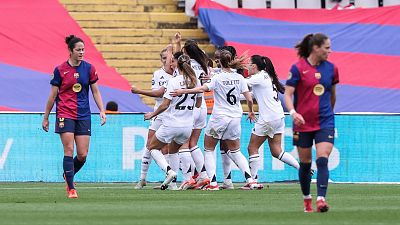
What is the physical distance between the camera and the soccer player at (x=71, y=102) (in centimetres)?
1623

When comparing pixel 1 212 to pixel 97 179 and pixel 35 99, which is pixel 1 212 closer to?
pixel 97 179

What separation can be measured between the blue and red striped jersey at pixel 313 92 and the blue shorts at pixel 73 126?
4035 mm

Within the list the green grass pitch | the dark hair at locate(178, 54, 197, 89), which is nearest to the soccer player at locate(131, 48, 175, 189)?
the green grass pitch

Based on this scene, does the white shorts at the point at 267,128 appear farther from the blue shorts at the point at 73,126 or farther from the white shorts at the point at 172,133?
the blue shorts at the point at 73,126

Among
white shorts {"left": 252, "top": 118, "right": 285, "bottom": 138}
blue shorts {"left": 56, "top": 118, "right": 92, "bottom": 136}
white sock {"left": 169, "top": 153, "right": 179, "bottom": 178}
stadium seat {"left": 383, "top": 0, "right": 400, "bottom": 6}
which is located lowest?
white sock {"left": 169, "top": 153, "right": 179, "bottom": 178}

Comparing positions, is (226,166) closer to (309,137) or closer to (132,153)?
(132,153)

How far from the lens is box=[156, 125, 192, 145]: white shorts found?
18320 mm

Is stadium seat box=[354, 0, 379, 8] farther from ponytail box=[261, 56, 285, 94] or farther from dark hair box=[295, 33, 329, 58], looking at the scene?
dark hair box=[295, 33, 329, 58]

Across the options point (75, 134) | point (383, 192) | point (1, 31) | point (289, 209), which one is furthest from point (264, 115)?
point (1, 31)

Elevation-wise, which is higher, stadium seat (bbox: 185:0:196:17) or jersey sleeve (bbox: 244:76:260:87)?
stadium seat (bbox: 185:0:196:17)

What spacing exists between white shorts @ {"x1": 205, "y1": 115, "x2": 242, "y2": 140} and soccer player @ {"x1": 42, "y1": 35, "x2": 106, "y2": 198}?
3.00 metres

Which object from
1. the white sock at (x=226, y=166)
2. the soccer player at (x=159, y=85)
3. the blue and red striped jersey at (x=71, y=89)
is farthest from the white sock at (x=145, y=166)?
the blue and red striped jersey at (x=71, y=89)

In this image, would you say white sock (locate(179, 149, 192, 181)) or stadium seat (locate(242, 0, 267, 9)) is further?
stadium seat (locate(242, 0, 267, 9))

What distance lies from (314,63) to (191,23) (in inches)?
761
